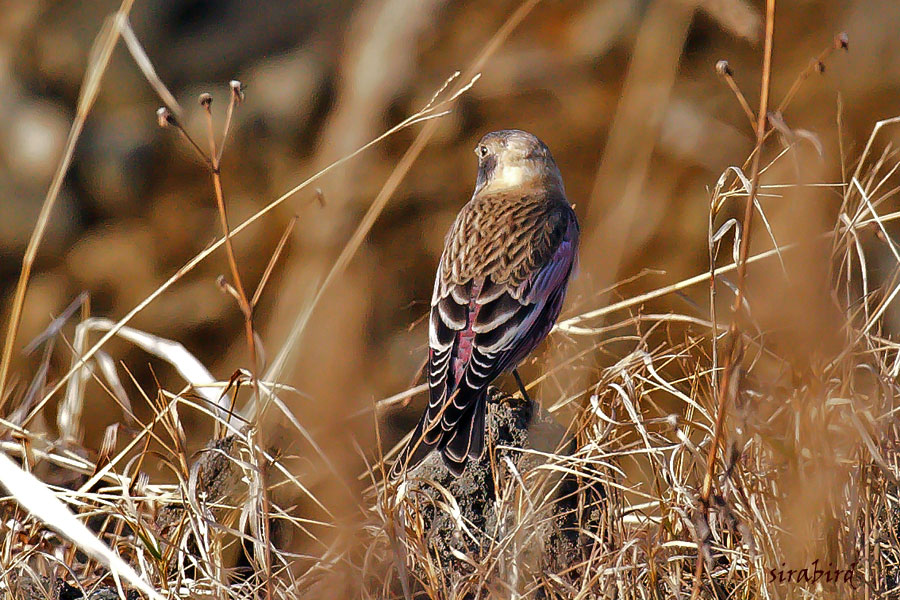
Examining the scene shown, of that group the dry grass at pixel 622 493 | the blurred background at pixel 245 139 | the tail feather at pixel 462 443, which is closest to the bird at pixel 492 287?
the tail feather at pixel 462 443

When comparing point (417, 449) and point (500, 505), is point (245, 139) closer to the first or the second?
point (417, 449)

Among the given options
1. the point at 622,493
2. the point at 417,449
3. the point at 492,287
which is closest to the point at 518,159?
the point at 492,287

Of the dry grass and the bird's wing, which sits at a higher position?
the dry grass

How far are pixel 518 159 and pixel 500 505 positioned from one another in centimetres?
197

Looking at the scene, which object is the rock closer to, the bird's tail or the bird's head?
the bird's tail

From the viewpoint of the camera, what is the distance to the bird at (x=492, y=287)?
2932 millimetres

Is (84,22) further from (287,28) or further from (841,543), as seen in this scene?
(841,543)

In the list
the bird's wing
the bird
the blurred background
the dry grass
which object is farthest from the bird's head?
the dry grass

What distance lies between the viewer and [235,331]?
202 inches

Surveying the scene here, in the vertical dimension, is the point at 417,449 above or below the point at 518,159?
below

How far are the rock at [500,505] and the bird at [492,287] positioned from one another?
94mm

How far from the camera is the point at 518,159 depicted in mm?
4145

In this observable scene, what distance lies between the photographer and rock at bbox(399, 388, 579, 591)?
2277 mm

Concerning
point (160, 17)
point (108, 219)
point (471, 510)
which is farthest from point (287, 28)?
point (471, 510)
